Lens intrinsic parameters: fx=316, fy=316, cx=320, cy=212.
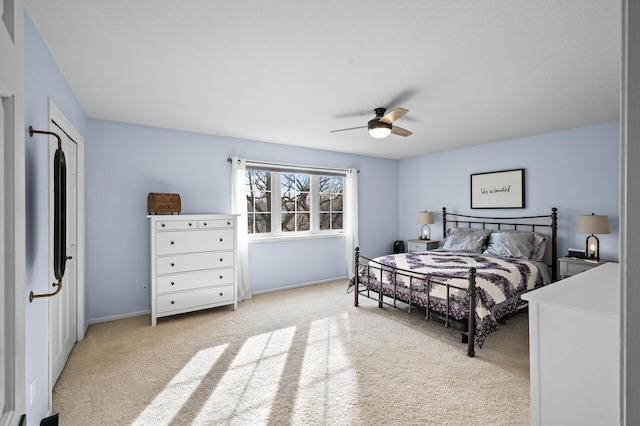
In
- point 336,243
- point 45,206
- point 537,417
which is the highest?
point 45,206

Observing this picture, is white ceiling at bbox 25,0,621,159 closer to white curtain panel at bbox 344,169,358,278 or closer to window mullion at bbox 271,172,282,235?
window mullion at bbox 271,172,282,235

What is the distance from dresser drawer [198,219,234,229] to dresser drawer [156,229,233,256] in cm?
6

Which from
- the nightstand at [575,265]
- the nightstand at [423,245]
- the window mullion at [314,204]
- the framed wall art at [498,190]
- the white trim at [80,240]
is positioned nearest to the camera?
the white trim at [80,240]

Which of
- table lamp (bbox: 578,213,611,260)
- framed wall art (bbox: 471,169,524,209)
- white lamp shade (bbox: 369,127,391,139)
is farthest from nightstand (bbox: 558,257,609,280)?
white lamp shade (bbox: 369,127,391,139)

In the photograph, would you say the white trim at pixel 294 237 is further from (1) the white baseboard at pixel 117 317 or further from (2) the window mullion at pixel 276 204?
(1) the white baseboard at pixel 117 317

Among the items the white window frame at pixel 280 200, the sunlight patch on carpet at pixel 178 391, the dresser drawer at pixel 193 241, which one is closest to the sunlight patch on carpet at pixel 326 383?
the sunlight patch on carpet at pixel 178 391

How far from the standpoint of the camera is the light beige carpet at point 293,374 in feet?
6.87

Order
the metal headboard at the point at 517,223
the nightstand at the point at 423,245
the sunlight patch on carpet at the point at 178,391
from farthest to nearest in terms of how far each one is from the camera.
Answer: the nightstand at the point at 423,245, the metal headboard at the point at 517,223, the sunlight patch on carpet at the point at 178,391

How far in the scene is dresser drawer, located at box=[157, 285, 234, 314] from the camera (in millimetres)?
3709

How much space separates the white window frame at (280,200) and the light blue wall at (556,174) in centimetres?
188

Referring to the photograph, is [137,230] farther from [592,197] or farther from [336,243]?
[592,197]

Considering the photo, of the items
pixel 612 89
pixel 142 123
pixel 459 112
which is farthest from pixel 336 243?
pixel 612 89

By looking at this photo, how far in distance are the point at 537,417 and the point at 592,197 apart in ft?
12.3

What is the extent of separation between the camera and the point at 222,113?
3.50 m
